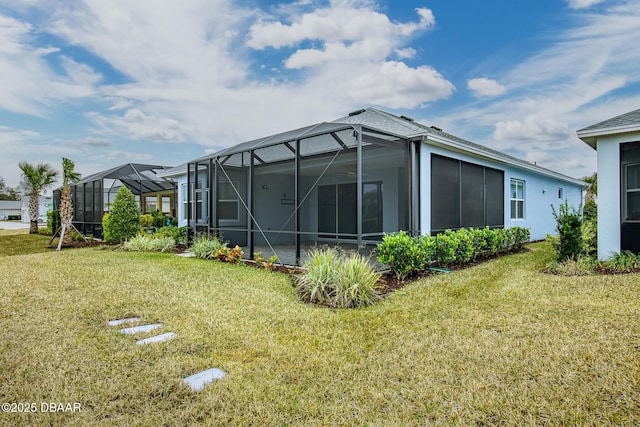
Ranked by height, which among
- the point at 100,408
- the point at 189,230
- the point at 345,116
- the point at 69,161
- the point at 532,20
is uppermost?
the point at 532,20

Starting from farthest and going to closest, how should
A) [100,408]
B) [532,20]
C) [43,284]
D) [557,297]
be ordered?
1. [532,20]
2. [43,284]
3. [557,297]
4. [100,408]

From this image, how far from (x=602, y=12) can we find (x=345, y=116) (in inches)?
282

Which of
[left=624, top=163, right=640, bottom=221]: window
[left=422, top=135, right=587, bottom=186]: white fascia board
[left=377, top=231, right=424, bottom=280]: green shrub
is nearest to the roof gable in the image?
[left=624, top=163, right=640, bottom=221]: window

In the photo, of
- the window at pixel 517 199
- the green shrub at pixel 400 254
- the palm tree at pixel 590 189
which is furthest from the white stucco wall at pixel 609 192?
the palm tree at pixel 590 189

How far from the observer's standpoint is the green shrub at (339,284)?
198 inches

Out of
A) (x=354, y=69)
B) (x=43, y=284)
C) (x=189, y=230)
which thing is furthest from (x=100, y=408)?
(x=354, y=69)

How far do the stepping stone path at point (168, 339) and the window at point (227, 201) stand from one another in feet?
23.1

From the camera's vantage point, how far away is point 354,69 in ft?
37.2

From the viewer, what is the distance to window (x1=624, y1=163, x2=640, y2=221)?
7371 mm

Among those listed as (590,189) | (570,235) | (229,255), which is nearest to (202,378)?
(229,255)

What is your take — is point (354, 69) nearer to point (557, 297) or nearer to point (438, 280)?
point (438, 280)

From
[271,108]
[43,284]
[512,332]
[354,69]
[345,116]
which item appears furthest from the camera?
[271,108]

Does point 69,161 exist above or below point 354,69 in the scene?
below

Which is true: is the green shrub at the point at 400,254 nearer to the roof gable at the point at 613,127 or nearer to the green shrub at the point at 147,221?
the roof gable at the point at 613,127
